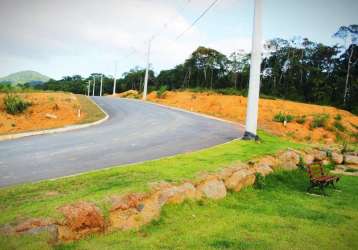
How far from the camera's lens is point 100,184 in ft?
24.1

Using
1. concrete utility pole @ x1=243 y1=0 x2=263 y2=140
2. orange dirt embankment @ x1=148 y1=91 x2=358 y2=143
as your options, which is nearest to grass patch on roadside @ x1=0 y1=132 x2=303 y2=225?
concrete utility pole @ x1=243 y1=0 x2=263 y2=140

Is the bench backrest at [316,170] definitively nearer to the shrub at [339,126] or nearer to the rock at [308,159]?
the rock at [308,159]

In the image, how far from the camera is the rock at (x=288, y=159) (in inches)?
455

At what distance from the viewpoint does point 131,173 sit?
8305 mm

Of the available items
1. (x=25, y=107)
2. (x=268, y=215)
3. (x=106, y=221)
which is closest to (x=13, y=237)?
(x=106, y=221)

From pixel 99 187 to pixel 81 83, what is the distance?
13866 centimetres

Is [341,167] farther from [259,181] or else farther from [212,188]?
[212,188]

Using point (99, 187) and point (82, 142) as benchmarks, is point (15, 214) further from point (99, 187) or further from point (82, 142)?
point (82, 142)

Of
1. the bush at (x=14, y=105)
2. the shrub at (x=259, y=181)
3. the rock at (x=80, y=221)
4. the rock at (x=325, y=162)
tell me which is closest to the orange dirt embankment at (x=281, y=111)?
the rock at (x=325, y=162)

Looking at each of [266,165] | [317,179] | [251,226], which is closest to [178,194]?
[251,226]

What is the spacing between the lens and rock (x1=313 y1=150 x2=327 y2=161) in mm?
13582

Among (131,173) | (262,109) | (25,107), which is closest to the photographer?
(131,173)

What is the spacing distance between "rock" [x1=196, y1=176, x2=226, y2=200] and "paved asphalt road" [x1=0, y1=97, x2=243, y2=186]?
313 centimetres

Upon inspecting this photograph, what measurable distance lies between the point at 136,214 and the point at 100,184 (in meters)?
1.42
